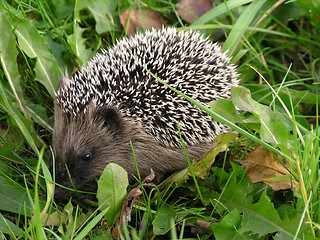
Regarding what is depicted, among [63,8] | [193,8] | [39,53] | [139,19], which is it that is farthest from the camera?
[193,8]

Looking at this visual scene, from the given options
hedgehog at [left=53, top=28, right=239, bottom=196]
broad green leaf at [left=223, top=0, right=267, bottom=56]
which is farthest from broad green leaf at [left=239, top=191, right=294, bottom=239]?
broad green leaf at [left=223, top=0, right=267, bottom=56]

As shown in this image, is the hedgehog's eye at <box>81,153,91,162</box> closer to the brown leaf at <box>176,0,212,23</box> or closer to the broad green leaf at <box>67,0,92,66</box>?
the broad green leaf at <box>67,0,92,66</box>

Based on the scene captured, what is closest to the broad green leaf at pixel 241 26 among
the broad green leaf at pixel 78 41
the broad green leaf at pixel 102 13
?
the broad green leaf at pixel 102 13

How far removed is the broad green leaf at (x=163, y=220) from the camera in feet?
10.3

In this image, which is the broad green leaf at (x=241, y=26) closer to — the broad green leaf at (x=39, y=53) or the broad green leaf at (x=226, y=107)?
the broad green leaf at (x=226, y=107)

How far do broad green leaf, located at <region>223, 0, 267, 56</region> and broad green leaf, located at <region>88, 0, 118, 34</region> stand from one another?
5.07 ft

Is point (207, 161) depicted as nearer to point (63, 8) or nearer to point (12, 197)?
point (12, 197)

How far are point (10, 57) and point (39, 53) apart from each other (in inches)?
14.1

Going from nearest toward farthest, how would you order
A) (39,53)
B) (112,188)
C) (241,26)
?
(112,188) → (39,53) → (241,26)

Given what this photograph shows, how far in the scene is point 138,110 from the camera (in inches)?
146

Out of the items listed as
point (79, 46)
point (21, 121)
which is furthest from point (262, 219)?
point (79, 46)

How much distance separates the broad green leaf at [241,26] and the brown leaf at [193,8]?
29.5 inches

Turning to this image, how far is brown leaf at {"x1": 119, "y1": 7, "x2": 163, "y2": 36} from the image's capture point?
5.01 m

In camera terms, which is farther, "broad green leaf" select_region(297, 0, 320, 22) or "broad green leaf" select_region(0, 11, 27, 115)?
"broad green leaf" select_region(297, 0, 320, 22)
